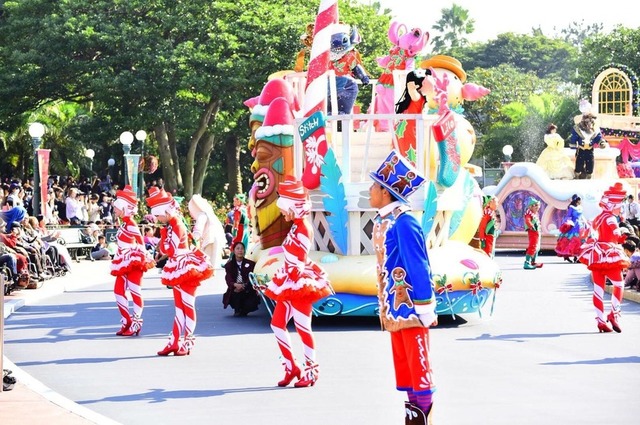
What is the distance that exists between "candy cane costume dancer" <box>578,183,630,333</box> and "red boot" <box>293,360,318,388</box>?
16.5 feet

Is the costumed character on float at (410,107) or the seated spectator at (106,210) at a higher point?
the costumed character on float at (410,107)

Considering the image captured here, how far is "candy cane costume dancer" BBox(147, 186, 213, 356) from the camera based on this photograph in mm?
13734

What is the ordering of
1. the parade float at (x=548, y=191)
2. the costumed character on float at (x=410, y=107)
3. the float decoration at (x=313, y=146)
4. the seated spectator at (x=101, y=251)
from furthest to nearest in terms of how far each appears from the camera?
the parade float at (x=548, y=191) → the seated spectator at (x=101, y=251) → the costumed character on float at (x=410, y=107) → the float decoration at (x=313, y=146)

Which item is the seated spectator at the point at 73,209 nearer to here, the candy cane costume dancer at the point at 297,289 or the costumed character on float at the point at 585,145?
the costumed character on float at the point at 585,145

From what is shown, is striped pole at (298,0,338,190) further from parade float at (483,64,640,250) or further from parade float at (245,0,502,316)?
parade float at (483,64,640,250)

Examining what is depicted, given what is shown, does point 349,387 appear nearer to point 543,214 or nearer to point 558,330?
point 558,330

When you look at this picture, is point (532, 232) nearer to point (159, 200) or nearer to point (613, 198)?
point (613, 198)

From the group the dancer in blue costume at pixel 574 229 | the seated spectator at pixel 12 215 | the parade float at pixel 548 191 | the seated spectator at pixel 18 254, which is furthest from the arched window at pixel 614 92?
the seated spectator at pixel 18 254

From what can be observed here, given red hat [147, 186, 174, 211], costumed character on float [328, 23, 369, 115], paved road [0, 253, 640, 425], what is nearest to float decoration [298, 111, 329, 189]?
paved road [0, 253, 640, 425]

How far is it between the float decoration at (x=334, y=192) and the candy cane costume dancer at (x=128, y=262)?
7.95 ft

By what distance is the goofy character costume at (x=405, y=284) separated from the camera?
872 cm

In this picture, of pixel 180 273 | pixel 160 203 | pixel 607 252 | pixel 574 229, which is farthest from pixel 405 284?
pixel 574 229

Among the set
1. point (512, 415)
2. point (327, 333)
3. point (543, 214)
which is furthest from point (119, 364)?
point (543, 214)

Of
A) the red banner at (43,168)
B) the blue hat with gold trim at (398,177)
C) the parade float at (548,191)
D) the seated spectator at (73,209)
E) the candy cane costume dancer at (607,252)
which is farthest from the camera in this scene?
the parade float at (548,191)
